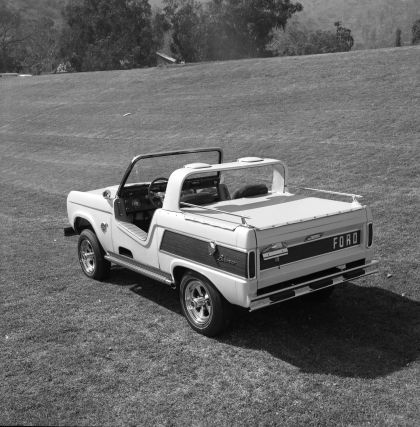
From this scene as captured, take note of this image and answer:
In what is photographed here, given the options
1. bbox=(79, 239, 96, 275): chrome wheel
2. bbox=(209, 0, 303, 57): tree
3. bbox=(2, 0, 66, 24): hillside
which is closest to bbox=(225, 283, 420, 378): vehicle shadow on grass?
bbox=(79, 239, 96, 275): chrome wheel

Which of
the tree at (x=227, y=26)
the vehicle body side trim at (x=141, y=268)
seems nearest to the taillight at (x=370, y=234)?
the vehicle body side trim at (x=141, y=268)

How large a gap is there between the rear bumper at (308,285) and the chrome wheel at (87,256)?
10.1 feet

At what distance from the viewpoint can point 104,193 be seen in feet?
23.3

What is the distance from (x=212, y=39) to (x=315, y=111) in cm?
Answer: 4061

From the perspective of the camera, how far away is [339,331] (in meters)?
5.68

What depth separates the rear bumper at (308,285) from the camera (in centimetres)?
510

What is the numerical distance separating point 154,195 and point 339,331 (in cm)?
254

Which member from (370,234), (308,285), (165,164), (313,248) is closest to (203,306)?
(308,285)

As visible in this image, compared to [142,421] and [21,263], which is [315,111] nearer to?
[21,263]

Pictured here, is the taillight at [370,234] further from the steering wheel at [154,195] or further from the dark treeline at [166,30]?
the dark treeline at [166,30]

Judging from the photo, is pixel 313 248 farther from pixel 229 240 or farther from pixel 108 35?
pixel 108 35

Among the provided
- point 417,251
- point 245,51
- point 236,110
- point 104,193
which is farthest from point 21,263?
point 245,51

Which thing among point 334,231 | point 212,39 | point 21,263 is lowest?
point 21,263

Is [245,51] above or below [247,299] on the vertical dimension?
above
